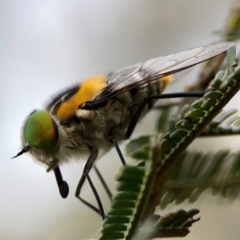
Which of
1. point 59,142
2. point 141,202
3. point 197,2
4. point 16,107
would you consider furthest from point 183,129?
point 197,2

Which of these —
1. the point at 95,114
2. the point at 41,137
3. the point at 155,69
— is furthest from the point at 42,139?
the point at 155,69

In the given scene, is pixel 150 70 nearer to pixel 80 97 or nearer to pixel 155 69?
pixel 155 69

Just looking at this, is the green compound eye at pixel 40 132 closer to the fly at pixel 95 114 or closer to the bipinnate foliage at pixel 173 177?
the fly at pixel 95 114

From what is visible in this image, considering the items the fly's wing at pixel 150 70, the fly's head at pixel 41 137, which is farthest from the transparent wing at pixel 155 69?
the fly's head at pixel 41 137

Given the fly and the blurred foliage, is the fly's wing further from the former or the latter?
the blurred foliage

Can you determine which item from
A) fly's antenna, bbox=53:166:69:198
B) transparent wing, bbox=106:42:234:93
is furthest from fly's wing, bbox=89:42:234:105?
fly's antenna, bbox=53:166:69:198
